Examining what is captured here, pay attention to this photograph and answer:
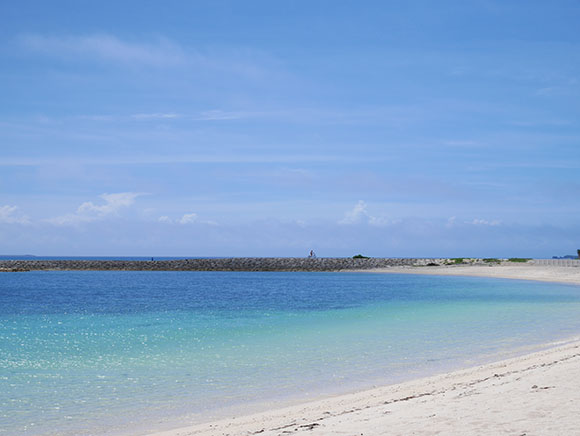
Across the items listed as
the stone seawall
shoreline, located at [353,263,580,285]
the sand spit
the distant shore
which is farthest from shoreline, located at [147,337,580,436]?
the stone seawall

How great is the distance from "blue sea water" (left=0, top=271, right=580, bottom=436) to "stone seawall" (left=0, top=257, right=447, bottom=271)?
69.8 m

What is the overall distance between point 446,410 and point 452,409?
0.12 meters

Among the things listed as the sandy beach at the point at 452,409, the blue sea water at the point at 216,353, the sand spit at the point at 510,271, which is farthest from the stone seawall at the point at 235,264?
the sandy beach at the point at 452,409

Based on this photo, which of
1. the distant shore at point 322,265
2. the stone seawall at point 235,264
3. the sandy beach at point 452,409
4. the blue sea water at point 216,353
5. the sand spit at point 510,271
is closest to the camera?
the sandy beach at point 452,409

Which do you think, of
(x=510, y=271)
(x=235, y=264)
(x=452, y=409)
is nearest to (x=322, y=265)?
(x=235, y=264)

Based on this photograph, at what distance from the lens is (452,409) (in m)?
8.95

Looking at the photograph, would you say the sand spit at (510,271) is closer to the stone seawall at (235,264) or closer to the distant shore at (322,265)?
the distant shore at (322,265)

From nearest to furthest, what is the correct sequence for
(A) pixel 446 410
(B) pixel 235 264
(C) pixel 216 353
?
(A) pixel 446 410 → (C) pixel 216 353 → (B) pixel 235 264

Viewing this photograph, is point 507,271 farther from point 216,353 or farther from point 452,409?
point 452,409

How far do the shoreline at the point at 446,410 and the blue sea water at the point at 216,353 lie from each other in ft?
4.06

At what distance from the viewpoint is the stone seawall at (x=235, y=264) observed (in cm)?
10381

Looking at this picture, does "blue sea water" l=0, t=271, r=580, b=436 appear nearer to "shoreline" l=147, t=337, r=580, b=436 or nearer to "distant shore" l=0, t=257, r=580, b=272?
"shoreline" l=147, t=337, r=580, b=436

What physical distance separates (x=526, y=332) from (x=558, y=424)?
588 inches

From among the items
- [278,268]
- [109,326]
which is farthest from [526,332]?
[278,268]
